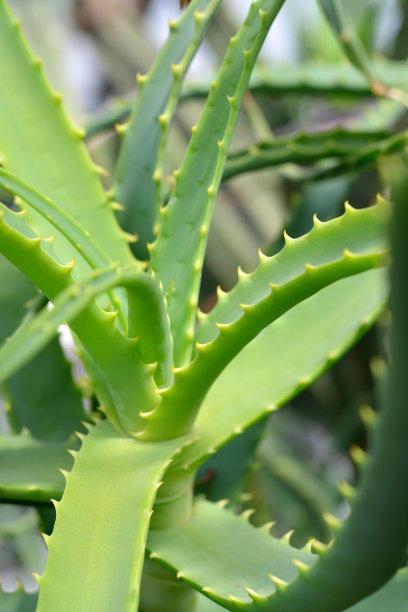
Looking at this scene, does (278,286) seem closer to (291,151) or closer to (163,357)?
(163,357)

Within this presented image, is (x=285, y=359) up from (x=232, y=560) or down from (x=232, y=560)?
up

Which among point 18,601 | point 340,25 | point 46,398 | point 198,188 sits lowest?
point 18,601

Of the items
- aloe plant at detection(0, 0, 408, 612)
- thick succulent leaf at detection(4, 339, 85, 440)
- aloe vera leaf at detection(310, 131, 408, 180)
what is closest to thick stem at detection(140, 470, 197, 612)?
aloe plant at detection(0, 0, 408, 612)

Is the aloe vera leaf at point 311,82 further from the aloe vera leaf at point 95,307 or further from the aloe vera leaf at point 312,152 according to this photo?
the aloe vera leaf at point 95,307

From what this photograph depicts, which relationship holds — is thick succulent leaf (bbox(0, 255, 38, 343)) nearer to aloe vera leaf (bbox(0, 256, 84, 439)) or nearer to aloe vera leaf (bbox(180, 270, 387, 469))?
aloe vera leaf (bbox(0, 256, 84, 439))

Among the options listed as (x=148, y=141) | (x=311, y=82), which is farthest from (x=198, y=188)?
(x=311, y=82)

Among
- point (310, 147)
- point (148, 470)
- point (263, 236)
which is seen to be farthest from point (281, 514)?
point (148, 470)

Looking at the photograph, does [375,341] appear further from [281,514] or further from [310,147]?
[310,147]
